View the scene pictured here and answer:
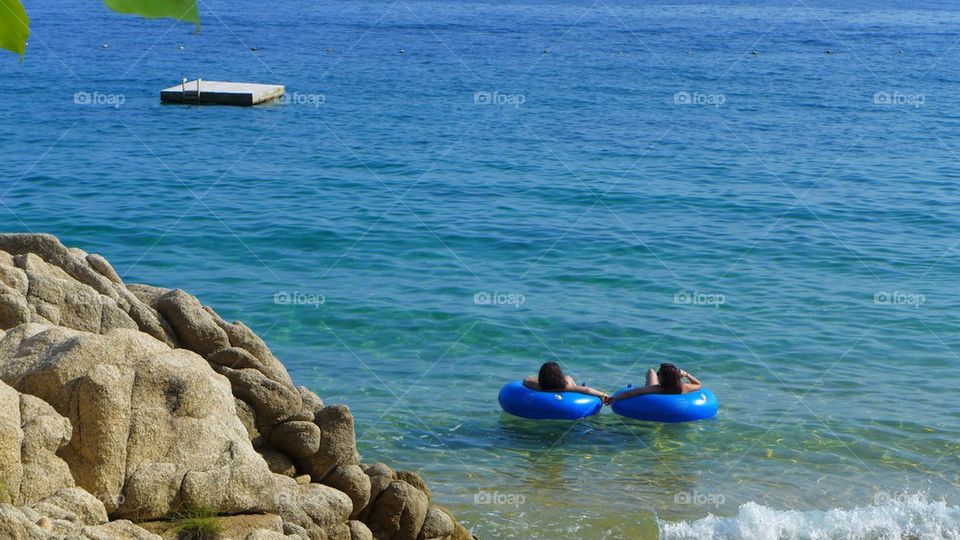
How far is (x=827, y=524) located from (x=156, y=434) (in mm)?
6322

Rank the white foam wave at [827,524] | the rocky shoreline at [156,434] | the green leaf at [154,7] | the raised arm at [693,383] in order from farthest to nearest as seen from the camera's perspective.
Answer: the raised arm at [693,383], the white foam wave at [827,524], the rocky shoreline at [156,434], the green leaf at [154,7]

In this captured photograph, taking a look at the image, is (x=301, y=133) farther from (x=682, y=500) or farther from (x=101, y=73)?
(x=682, y=500)

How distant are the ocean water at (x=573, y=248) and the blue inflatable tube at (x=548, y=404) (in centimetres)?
15

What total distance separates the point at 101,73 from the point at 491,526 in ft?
116

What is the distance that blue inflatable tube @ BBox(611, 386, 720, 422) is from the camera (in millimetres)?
12898

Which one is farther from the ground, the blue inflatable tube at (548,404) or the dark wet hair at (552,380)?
the dark wet hair at (552,380)

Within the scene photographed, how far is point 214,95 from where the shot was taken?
35.7 metres

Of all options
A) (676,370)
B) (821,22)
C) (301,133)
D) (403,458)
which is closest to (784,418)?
(676,370)

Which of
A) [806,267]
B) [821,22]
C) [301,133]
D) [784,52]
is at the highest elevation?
[821,22]

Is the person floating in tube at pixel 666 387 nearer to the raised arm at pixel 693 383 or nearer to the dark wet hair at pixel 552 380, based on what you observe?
the raised arm at pixel 693 383

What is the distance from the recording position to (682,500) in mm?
11086

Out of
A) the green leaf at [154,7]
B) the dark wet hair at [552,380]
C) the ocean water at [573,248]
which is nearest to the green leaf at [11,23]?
the green leaf at [154,7]

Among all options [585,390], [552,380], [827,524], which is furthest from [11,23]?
[585,390]

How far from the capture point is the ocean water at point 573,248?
39.0 ft
